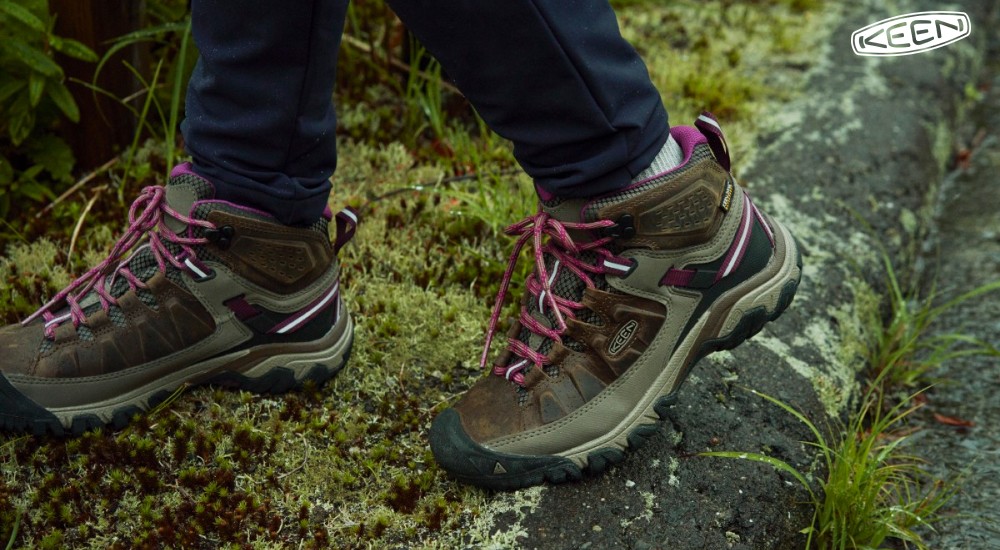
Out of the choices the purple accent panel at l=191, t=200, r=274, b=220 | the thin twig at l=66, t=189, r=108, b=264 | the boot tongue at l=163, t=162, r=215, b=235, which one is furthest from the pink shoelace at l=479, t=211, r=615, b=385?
the thin twig at l=66, t=189, r=108, b=264

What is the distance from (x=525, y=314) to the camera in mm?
2367

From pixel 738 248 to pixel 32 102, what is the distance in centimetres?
245

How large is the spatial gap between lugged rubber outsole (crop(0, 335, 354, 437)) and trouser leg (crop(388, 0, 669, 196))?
→ 97cm

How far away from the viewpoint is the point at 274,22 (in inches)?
79.7

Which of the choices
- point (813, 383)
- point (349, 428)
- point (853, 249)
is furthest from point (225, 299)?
point (853, 249)

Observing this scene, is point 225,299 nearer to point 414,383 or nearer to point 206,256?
point 206,256

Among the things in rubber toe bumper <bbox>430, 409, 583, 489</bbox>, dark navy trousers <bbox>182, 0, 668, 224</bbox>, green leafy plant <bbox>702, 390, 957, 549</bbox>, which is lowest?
green leafy plant <bbox>702, 390, 957, 549</bbox>

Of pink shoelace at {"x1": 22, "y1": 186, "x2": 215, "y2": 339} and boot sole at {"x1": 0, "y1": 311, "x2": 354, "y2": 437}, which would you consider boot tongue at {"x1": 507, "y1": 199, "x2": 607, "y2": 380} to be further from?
pink shoelace at {"x1": 22, "y1": 186, "x2": 215, "y2": 339}

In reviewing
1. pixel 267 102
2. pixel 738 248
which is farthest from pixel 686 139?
pixel 267 102

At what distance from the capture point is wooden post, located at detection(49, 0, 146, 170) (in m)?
3.34

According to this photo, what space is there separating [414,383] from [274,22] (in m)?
1.19

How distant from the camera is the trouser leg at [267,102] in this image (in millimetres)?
2051

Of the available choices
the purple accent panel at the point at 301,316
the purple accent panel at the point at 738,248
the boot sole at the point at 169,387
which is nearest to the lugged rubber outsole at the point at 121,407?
the boot sole at the point at 169,387
